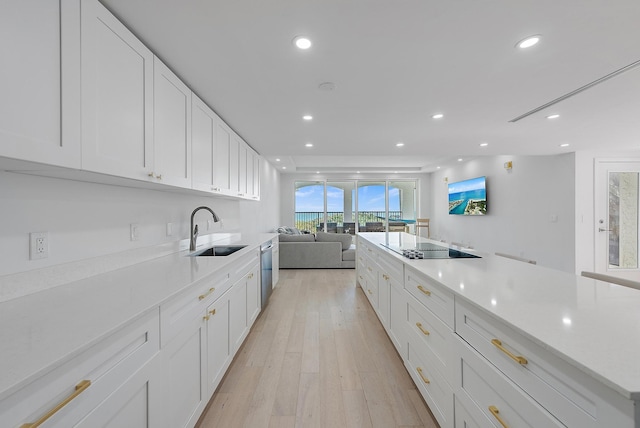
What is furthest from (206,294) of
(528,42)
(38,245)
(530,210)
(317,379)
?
(530,210)

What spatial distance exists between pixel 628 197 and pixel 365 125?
5.19 meters

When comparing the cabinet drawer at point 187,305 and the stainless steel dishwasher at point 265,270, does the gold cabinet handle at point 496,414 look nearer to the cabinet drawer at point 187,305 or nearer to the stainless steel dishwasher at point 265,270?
the cabinet drawer at point 187,305

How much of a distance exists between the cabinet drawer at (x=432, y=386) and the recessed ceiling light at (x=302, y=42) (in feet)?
6.83

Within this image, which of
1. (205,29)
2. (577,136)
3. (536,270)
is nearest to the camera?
(205,29)

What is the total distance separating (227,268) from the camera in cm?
200

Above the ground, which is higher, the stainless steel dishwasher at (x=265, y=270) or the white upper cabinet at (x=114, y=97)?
the white upper cabinet at (x=114, y=97)

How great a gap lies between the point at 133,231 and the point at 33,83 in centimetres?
113

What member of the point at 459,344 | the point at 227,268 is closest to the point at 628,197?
the point at 459,344

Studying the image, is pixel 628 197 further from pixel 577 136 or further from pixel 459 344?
pixel 459 344

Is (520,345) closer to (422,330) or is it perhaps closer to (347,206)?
(422,330)

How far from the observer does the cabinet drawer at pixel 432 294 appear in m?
1.39

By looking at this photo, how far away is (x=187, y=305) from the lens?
54.7 inches

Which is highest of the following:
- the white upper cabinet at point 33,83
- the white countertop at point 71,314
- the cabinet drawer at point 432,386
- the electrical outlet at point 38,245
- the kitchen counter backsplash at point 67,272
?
the white upper cabinet at point 33,83

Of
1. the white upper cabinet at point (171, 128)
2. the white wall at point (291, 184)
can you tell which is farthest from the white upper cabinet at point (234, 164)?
the white wall at point (291, 184)
